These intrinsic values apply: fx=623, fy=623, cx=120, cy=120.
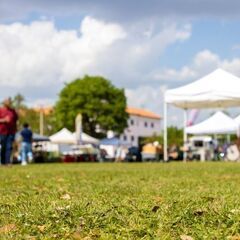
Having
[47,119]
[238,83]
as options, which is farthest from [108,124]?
[238,83]

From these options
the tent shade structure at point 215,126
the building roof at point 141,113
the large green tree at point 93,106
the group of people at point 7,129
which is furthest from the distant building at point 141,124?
the group of people at point 7,129

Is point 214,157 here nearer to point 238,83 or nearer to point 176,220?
point 238,83

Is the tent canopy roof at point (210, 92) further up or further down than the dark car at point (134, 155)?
further up

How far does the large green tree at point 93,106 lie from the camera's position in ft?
263

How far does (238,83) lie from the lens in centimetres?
2222

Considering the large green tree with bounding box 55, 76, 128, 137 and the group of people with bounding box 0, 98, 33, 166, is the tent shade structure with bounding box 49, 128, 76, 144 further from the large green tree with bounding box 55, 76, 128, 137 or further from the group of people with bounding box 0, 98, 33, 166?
the large green tree with bounding box 55, 76, 128, 137

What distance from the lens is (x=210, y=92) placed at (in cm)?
2358

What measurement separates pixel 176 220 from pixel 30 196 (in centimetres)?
257

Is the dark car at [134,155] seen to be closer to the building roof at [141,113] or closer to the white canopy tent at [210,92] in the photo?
the white canopy tent at [210,92]

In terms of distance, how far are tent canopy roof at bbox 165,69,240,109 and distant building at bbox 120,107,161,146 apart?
405 ft

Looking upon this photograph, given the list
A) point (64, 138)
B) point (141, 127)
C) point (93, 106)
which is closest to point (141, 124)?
point (141, 127)

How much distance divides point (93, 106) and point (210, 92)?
5690 cm

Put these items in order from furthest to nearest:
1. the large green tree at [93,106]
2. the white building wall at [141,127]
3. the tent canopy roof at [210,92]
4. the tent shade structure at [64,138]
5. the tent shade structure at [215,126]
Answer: the white building wall at [141,127] → the large green tree at [93,106] → the tent shade structure at [64,138] → the tent shade structure at [215,126] → the tent canopy roof at [210,92]

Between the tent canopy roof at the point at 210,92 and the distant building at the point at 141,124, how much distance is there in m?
123
